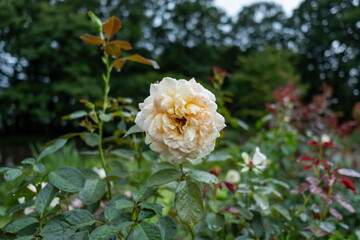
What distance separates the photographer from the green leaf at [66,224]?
0.47m

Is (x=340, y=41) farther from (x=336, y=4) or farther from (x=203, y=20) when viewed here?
(x=203, y=20)

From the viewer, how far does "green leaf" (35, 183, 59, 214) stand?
1.74ft

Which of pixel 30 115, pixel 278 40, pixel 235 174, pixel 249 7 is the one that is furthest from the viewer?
pixel 249 7

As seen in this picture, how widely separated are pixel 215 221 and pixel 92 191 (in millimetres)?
314

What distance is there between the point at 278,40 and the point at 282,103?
34.6ft

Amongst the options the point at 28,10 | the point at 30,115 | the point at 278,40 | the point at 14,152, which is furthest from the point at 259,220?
the point at 278,40

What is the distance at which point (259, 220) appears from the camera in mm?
725

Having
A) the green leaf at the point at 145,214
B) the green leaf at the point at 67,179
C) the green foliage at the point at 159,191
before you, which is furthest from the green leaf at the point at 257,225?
the green leaf at the point at 67,179

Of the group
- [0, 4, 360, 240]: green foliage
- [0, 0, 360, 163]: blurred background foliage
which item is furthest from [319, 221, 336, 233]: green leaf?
[0, 0, 360, 163]: blurred background foliage

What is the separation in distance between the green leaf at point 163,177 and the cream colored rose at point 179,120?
58mm

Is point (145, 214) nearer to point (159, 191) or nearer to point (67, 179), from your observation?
point (67, 179)

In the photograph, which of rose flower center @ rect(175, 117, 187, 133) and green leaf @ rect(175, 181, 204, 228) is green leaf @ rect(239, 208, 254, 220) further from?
rose flower center @ rect(175, 117, 187, 133)

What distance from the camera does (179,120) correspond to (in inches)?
19.2

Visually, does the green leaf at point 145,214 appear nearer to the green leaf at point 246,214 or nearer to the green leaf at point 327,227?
the green leaf at point 246,214
